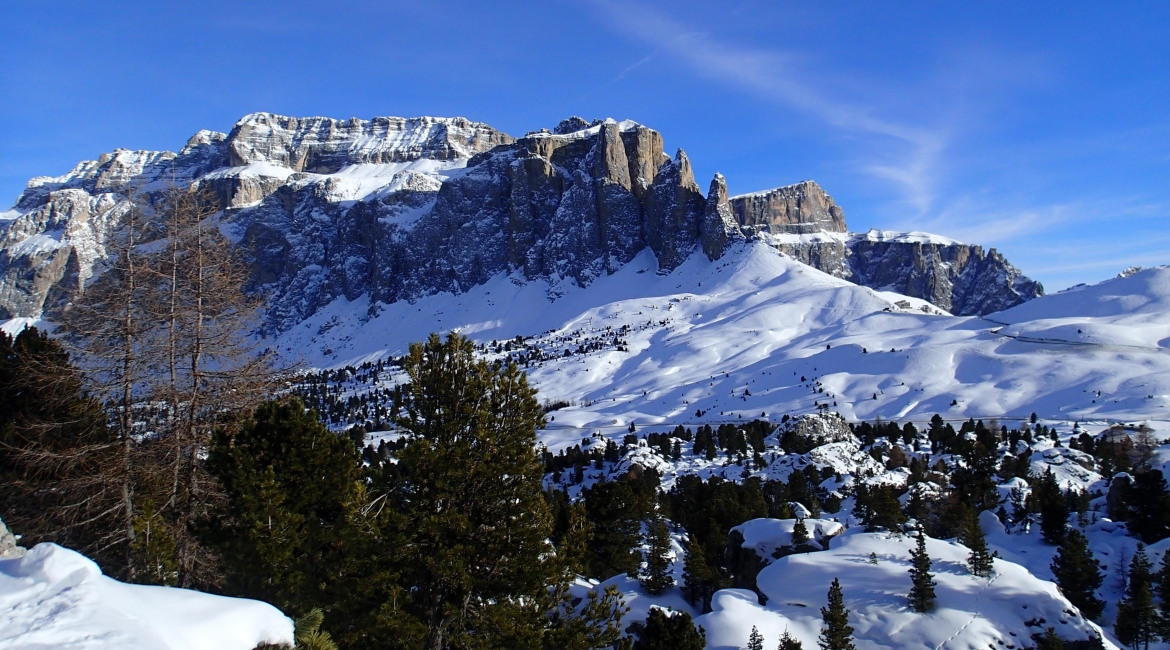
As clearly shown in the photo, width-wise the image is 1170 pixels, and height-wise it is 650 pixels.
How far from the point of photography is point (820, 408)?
407ft

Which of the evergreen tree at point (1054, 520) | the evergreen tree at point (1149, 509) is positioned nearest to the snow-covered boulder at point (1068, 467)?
the evergreen tree at point (1149, 509)

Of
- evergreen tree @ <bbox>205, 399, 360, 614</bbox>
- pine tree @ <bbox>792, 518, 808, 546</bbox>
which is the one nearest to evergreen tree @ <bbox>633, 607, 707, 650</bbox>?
evergreen tree @ <bbox>205, 399, 360, 614</bbox>

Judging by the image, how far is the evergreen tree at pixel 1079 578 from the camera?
3450 cm

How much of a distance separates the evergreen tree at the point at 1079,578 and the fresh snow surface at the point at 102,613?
40619mm

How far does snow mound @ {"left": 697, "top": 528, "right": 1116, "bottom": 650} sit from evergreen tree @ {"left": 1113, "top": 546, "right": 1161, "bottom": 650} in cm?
325

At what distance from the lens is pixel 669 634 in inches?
754

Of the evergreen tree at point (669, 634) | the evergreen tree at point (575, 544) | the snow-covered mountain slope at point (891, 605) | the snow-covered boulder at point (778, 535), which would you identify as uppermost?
the evergreen tree at point (575, 544)

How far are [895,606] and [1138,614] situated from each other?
13.0 m

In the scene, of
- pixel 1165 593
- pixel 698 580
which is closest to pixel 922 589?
pixel 698 580

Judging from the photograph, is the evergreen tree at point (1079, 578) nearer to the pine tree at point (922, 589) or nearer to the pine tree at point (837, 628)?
the pine tree at point (922, 589)

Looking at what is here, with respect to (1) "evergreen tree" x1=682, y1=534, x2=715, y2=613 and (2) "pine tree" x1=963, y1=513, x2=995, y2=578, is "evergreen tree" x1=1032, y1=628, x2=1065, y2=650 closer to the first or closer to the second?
(2) "pine tree" x1=963, y1=513, x2=995, y2=578

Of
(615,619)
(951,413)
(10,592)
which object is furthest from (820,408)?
(10,592)

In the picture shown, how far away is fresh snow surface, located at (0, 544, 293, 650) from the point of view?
235 inches

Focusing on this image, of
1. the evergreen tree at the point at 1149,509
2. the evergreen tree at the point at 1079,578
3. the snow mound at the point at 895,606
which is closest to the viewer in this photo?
the snow mound at the point at 895,606
